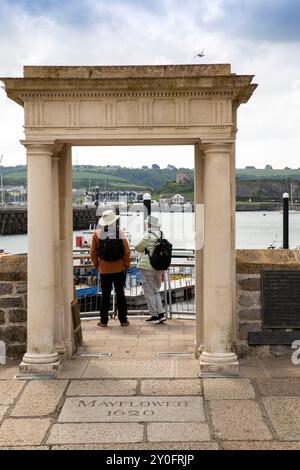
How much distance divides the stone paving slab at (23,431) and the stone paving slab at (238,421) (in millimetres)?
1520

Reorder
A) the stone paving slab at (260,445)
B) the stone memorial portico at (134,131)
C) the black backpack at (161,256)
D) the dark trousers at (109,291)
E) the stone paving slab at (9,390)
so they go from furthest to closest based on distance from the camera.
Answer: the black backpack at (161,256) < the dark trousers at (109,291) < the stone memorial portico at (134,131) < the stone paving slab at (9,390) < the stone paving slab at (260,445)

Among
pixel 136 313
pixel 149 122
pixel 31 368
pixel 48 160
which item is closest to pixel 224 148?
pixel 149 122

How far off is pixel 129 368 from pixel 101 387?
29.8 inches

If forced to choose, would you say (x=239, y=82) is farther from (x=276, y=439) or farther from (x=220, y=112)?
(x=276, y=439)

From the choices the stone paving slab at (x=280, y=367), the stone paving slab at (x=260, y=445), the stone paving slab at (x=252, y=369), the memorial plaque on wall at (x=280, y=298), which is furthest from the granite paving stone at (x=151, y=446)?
A: the memorial plaque on wall at (x=280, y=298)

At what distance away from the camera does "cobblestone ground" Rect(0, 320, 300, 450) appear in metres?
5.59

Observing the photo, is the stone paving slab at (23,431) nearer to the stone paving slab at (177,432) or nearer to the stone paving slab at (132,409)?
the stone paving slab at (132,409)

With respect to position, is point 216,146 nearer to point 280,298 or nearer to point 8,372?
point 280,298

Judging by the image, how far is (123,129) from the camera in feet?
24.8

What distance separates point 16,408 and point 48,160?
278cm

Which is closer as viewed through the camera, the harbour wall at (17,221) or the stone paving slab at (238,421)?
the stone paving slab at (238,421)

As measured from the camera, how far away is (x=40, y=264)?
7.65m

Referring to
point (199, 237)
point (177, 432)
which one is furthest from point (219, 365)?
point (177, 432)

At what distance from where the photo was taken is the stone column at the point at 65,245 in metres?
8.31
